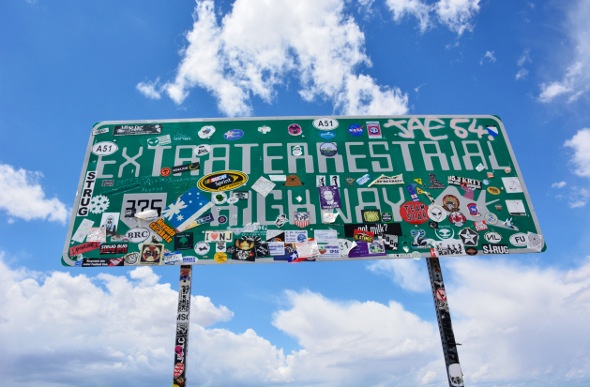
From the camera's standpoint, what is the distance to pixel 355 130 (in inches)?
354

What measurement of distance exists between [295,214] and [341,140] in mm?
2015

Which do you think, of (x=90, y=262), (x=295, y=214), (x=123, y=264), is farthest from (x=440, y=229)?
(x=90, y=262)

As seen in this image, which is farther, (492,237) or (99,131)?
(99,131)

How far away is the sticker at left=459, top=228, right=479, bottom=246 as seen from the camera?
24.9 feet

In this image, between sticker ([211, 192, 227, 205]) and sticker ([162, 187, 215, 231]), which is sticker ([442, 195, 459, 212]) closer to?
sticker ([211, 192, 227, 205])

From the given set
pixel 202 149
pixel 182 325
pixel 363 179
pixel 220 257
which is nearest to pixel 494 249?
pixel 363 179

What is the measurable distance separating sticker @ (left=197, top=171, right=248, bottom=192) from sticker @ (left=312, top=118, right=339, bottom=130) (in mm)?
1899

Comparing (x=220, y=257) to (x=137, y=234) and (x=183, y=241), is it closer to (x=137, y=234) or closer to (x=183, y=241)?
(x=183, y=241)

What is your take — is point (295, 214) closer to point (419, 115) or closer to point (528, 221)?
point (419, 115)

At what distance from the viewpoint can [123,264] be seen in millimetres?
7270

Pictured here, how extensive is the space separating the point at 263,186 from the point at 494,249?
4.22m

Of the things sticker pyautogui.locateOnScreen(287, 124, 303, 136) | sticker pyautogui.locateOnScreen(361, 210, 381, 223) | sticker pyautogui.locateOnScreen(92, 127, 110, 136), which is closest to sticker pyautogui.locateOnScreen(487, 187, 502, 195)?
sticker pyautogui.locateOnScreen(361, 210, 381, 223)

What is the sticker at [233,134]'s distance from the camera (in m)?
8.75

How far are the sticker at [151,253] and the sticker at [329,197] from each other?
9.53ft
